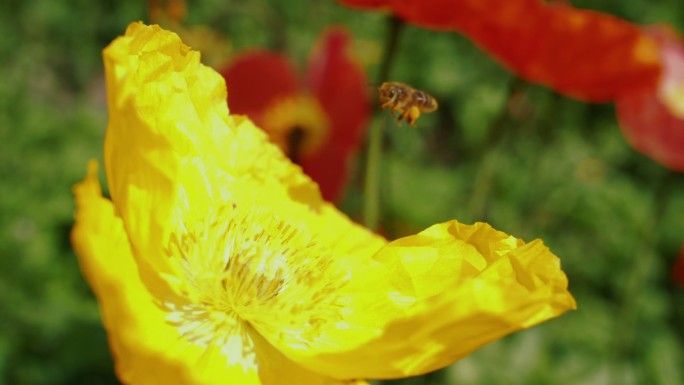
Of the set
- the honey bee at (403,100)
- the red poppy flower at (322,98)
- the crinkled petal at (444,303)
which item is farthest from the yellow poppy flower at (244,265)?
the red poppy flower at (322,98)

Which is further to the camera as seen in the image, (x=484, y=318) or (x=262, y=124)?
(x=262, y=124)

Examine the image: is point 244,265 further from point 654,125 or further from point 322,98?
point 654,125

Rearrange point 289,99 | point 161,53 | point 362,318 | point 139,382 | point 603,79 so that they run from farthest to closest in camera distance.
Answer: point 289,99 < point 603,79 < point 362,318 < point 161,53 < point 139,382

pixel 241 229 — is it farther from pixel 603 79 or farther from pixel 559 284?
pixel 603 79

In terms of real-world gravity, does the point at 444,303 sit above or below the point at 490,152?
above

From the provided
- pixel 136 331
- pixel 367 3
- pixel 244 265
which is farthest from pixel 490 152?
pixel 136 331

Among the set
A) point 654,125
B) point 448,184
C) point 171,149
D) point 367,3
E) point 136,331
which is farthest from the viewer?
point 448,184

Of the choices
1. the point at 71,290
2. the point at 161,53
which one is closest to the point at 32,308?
the point at 71,290

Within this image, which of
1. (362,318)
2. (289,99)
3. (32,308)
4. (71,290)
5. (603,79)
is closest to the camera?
(362,318)
